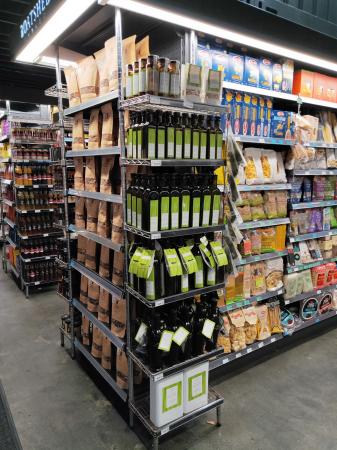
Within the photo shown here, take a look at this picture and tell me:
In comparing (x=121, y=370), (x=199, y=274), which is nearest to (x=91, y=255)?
(x=121, y=370)

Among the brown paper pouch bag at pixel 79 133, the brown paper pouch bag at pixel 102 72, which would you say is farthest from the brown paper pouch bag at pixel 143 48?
the brown paper pouch bag at pixel 79 133

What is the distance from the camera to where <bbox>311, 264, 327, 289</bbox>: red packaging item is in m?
3.65

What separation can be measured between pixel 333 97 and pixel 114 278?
2.80 metres

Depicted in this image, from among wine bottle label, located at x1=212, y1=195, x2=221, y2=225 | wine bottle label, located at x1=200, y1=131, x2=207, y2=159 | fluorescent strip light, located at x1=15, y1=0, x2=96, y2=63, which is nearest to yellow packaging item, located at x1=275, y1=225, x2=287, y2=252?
wine bottle label, located at x1=212, y1=195, x2=221, y2=225

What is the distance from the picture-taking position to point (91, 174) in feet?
9.05

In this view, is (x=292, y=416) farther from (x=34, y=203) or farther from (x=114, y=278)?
(x=34, y=203)

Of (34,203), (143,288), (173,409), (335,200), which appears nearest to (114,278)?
(143,288)

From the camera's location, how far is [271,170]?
10.3ft

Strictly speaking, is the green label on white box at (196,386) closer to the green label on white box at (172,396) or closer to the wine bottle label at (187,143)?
the green label on white box at (172,396)

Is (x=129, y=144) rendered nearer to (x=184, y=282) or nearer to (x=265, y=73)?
(x=184, y=282)

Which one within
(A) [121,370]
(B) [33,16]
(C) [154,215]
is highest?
(B) [33,16]

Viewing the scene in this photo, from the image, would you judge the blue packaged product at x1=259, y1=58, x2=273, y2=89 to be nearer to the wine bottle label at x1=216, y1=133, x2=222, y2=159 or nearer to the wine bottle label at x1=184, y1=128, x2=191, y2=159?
the wine bottle label at x1=216, y1=133, x2=222, y2=159

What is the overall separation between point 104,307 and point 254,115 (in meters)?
2.00

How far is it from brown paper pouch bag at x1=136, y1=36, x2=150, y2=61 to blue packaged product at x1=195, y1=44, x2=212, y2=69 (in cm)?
39
